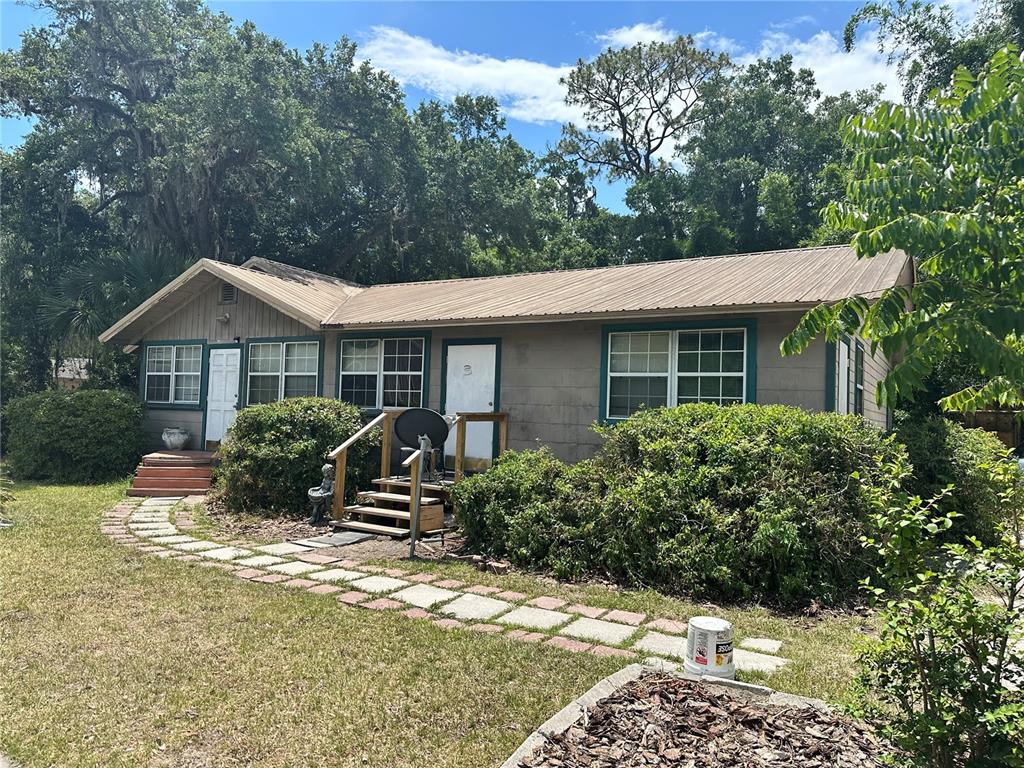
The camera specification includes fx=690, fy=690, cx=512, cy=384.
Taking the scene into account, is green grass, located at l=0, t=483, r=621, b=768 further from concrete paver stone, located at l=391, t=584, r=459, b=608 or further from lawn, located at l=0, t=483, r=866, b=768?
concrete paver stone, located at l=391, t=584, r=459, b=608

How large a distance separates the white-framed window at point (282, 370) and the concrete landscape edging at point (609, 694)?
10.1m

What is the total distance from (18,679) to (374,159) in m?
20.9

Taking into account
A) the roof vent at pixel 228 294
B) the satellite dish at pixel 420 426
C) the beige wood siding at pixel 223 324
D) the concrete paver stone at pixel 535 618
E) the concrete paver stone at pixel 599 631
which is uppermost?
the roof vent at pixel 228 294

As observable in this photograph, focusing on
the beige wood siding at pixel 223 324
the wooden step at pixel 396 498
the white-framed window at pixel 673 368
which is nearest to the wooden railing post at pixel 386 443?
the wooden step at pixel 396 498

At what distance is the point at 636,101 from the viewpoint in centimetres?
3152

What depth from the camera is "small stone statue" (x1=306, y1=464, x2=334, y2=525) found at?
29.2 feet

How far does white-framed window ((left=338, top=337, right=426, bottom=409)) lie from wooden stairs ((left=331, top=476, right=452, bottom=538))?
2.38 meters

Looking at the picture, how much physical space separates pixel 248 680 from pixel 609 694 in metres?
1.93

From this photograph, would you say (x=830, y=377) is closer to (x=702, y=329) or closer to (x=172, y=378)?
(x=702, y=329)

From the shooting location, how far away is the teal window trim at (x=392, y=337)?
36.9 feet

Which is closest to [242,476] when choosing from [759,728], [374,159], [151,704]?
[151,704]

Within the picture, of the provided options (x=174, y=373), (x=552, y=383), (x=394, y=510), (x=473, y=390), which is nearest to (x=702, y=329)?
(x=552, y=383)

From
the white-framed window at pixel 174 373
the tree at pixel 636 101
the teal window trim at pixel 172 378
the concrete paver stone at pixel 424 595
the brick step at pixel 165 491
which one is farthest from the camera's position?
the tree at pixel 636 101

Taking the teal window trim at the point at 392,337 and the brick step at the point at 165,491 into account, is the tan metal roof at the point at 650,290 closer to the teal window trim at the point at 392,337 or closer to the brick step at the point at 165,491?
the teal window trim at the point at 392,337
